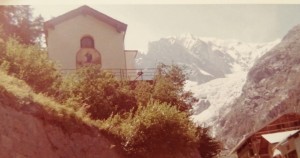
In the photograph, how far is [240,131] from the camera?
10050 cm

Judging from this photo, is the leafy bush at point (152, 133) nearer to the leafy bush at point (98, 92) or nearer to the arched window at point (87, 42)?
the leafy bush at point (98, 92)

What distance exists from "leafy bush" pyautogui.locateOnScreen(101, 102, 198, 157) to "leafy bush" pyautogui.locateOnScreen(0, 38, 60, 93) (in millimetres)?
3245

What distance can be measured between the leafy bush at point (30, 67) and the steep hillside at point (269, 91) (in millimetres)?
71032

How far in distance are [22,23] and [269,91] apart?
245ft

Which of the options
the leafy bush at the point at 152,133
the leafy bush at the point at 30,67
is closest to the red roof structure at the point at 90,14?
the leafy bush at the point at 30,67

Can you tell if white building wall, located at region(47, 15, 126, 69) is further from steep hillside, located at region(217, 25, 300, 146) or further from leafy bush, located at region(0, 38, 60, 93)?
steep hillside, located at region(217, 25, 300, 146)

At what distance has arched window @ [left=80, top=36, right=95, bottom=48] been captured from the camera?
31.8 meters

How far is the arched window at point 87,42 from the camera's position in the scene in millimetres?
31812

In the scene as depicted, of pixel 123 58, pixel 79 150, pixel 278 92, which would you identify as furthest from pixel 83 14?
pixel 278 92

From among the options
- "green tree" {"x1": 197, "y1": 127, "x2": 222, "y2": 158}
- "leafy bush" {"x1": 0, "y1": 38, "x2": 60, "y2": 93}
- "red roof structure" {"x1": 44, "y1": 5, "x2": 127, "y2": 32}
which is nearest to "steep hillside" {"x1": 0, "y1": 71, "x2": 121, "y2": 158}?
"leafy bush" {"x1": 0, "y1": 38, "x2": 60, "y2": 93}

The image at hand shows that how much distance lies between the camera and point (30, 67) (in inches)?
666

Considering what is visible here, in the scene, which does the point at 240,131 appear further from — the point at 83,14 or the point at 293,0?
the point at 293,0

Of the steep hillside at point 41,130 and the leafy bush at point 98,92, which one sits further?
the leafy bush at point 98,92

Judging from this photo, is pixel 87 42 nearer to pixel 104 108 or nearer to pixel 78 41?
pixel 78 41
